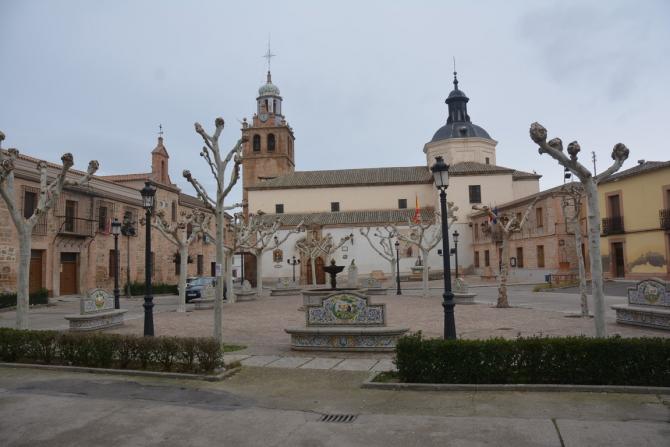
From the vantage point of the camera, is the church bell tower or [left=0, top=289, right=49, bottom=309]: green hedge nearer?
[left=0, top=289, right=49, bottom=309]: green hedge

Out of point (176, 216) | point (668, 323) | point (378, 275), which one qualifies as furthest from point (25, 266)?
point (378, 275)

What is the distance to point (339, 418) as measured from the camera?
5.51 m

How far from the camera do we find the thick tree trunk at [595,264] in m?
7.79

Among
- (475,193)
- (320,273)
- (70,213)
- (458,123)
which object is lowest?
(320,273)

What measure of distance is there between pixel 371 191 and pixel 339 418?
136ft

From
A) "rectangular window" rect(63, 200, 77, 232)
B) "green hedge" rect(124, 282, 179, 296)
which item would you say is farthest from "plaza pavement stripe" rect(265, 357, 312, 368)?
"green hedge" rect(124, 282, 179, 296)

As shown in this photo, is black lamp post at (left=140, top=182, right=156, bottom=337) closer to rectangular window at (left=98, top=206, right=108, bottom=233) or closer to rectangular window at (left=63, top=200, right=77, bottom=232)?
rectangular window at (left=63, top=200, right=77, bottom=232)

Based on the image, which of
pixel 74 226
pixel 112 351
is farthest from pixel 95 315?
pixel 74 226

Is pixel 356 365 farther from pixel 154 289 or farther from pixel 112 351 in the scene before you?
pixel 154 289

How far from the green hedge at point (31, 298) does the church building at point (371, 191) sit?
2104 centimetres

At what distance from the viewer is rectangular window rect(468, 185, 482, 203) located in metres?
42.7

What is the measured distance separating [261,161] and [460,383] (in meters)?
49.1

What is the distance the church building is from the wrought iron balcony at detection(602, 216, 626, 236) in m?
11.9

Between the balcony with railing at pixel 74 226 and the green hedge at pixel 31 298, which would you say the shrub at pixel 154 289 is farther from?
the green hedge at pixel 31 298
